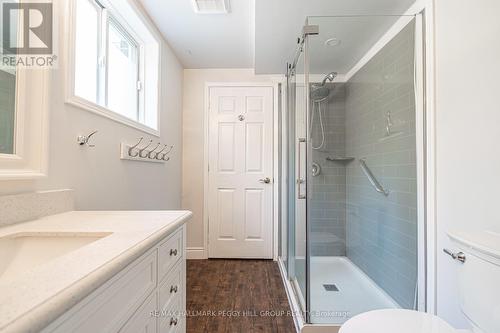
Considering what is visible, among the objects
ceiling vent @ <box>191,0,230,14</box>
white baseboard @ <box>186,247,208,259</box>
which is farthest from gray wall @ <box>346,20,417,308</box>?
white baseboard @ <box>186,247,208,259</box>

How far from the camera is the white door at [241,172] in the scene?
117 inches

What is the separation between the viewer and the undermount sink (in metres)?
0.76

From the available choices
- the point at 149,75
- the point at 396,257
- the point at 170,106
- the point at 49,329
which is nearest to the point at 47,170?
the point at 49,329

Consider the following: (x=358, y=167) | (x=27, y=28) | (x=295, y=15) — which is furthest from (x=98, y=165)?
(x=358, y=167)

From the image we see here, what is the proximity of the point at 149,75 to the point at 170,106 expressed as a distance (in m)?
0.42

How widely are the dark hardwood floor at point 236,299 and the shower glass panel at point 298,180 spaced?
0.18m

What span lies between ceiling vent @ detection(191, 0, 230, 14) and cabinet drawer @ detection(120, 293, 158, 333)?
1.92 m

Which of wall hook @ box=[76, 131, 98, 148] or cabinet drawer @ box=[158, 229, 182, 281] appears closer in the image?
cabinet drawer @ box=[158, 229, 182, 281]

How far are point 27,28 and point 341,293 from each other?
248 centimetres

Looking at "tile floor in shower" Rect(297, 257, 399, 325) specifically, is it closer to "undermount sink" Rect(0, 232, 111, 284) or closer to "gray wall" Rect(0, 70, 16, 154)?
"undermount sink" Rect(0, 232, 111, 284)

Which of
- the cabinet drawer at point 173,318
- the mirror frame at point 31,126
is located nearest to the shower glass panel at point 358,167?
the cabinet drawer at point 173,318

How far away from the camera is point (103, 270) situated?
499 millimetres

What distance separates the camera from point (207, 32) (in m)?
2.29

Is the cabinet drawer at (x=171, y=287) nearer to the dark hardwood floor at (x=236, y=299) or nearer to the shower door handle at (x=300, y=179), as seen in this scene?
the dark hardwood floor at (x=236, y=299)
